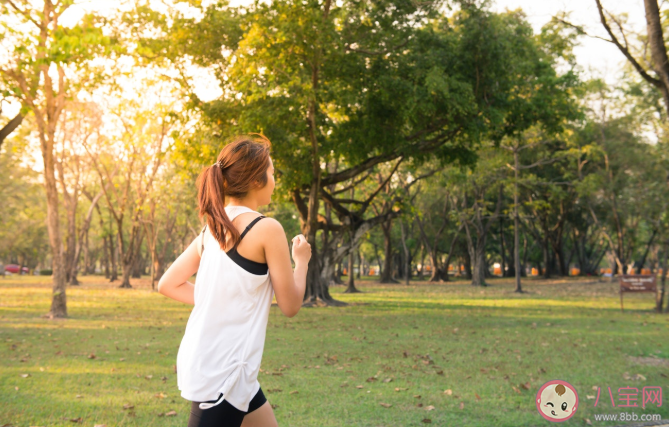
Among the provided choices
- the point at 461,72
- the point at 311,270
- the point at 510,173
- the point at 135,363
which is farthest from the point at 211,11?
the point at 510,173

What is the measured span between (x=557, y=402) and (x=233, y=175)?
5.22 m

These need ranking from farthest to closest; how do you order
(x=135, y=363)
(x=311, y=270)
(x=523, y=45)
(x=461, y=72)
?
(x=311, y=270) → (x=523, y=45) → (x=461, y=72) → (x=135, y=363)

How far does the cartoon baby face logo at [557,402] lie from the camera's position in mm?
6098

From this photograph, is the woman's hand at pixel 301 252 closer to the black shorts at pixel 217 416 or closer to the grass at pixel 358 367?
the black shorts at pixel 217 416

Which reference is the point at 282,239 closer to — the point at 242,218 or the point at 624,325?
the point at 242,218

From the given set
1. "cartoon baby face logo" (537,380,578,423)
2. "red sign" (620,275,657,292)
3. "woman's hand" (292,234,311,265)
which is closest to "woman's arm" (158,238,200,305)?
"woman's hand" (292,234,311,265)

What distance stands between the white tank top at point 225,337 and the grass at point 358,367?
3.88m

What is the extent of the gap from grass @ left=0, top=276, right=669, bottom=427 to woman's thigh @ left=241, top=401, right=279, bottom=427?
3.61 metres

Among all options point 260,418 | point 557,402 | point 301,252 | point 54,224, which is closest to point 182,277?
point 301,252

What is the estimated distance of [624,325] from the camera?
1567 cm

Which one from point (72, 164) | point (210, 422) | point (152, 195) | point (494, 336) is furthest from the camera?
point (72, 164)

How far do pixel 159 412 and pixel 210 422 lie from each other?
4453 mm

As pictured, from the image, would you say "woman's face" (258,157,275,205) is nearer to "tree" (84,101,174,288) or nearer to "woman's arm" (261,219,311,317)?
"woman's arm" (261,219,311,317)

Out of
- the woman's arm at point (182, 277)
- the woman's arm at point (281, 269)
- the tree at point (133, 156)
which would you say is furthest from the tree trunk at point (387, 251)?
the woman's arm at point (281, 269)
